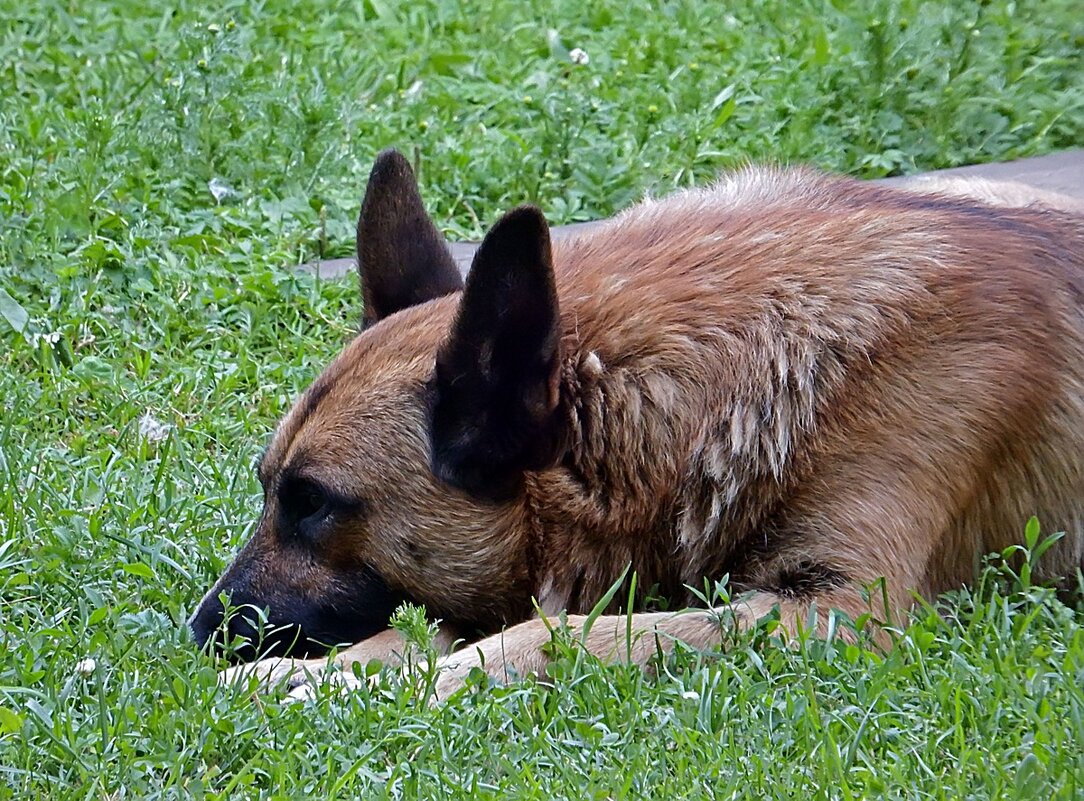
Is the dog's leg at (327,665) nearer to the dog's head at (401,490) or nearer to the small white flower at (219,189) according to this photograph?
the dog's head at (401,490)

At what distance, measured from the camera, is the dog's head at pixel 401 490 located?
157 inches

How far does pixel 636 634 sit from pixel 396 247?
1.48m

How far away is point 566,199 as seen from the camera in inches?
278

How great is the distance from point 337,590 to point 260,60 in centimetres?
→ 451

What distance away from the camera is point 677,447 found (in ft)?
13.2

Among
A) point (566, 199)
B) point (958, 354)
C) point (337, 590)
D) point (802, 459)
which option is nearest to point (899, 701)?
point (802, 459)

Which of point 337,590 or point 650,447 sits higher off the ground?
point 650,447

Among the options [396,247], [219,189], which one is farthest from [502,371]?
[219,189]

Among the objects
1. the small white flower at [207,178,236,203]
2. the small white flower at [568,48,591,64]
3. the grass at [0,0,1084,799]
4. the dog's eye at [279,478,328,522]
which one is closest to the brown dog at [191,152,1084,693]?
the dog's eye at [279,478,328,522]

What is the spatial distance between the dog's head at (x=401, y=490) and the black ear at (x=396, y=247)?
1.19 feet

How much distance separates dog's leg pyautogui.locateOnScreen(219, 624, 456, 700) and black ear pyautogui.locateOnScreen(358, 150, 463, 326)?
3.33 ft

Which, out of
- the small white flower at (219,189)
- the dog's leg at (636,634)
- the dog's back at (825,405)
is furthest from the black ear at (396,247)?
the small white flower at (219,189)

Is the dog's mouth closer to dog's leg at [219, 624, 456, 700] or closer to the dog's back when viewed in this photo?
dog's leg at [219, 624, 456, 700]

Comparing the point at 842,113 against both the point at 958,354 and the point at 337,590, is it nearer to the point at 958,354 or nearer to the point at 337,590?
the point at 958,354
